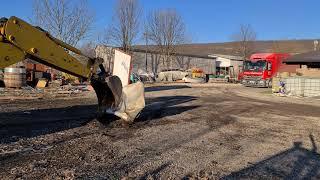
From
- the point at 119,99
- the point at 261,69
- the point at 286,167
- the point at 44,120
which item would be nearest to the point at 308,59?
the point at 261,69

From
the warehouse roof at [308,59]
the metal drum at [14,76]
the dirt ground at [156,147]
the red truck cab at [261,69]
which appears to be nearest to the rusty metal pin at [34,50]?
the dirt ground at [156,147]

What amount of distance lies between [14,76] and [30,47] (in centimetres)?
2153

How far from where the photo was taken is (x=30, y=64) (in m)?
37.2

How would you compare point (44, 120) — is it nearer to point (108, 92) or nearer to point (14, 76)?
point (108, 92)

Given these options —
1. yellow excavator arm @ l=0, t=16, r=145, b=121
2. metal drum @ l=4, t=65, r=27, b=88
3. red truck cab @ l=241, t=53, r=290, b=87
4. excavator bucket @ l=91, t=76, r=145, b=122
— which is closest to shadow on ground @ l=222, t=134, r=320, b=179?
excavator bucket @ l=91, t=76, r=145, b=122

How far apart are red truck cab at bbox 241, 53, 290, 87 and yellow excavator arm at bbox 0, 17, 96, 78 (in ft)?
104

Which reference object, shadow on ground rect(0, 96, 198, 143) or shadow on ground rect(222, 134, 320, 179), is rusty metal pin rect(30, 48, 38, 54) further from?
shadow on ground rect(222, 134, 320, 179)

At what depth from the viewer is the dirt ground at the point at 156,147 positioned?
7.23m

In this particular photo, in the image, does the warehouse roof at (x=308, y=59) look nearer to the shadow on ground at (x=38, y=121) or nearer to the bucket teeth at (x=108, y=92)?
the shadow on ground at (x=38, y=121)

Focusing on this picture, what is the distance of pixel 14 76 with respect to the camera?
2945 centimetres

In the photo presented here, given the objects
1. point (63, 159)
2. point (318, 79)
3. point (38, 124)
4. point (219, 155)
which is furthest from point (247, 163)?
point (318, 79)

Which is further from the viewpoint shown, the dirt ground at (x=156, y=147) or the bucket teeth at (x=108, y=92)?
the bucket teeth at (x=108, y=92)

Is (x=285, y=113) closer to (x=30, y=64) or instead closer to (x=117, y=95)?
(x=117, y=95)

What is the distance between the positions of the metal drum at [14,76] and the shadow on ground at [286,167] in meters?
24.0
